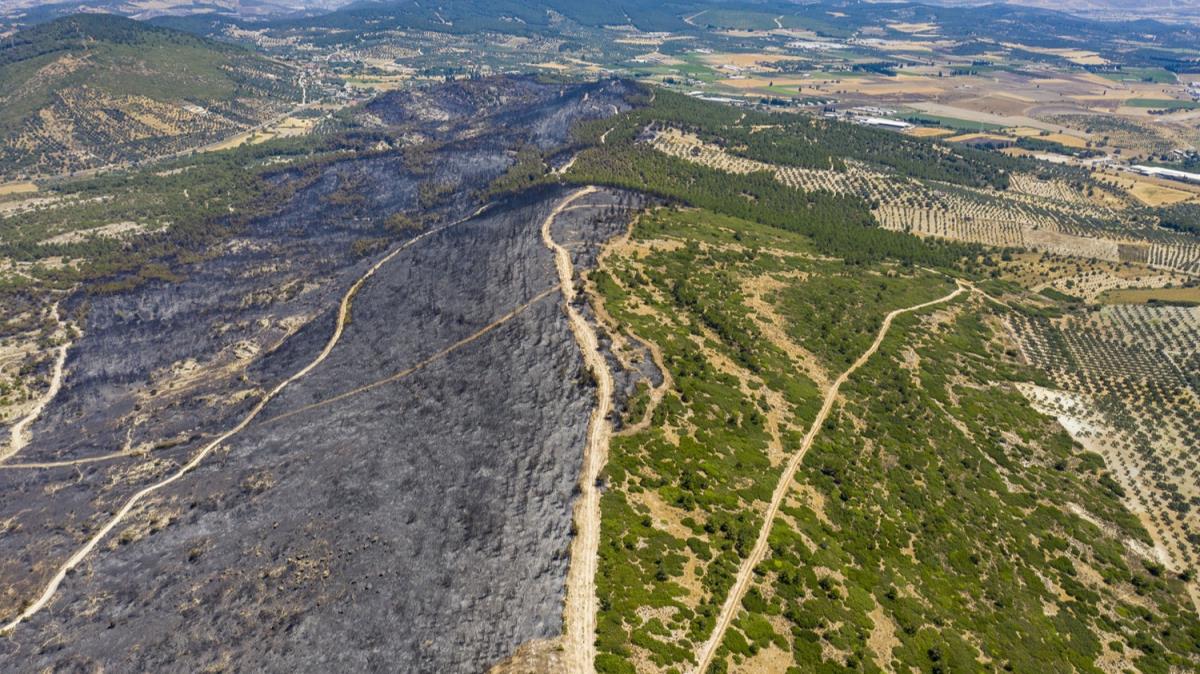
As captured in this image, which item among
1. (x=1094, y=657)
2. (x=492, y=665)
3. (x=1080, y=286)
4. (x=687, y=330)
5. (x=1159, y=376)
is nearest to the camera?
(x=492, y=665)

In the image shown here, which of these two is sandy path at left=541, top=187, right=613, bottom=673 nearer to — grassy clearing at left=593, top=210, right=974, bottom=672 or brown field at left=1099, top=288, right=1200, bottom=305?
grassy clearing at left=593, top=210, right=974, bottom=672

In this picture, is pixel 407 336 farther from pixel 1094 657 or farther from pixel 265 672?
pixel 1094 657


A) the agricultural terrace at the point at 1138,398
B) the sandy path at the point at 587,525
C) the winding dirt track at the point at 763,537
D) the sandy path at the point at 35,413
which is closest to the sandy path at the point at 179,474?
the sandy path at the point at 35,413

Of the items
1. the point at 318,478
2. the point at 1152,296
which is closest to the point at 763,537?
the point at 318,478

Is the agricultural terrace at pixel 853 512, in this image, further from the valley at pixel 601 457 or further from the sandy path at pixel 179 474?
the sandy path at pixel 179 474

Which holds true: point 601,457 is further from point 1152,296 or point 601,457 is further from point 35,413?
point 1152,296

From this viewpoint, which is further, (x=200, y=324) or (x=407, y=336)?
(x=200, y=324)

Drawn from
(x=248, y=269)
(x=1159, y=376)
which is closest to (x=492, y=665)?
(x=1159, y=376)
